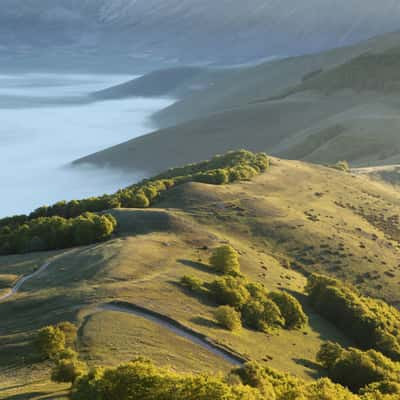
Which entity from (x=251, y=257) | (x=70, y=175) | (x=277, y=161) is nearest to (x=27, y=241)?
(x=251, y=257)

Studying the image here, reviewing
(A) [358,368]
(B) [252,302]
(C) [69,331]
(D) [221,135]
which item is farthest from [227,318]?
(D) [221,135]

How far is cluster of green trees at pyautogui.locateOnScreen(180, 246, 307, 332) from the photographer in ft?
107

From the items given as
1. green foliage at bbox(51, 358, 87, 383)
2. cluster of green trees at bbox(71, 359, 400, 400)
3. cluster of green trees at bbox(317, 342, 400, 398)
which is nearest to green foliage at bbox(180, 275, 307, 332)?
cluster of green trees at bbox(317, 342, 400, 398)

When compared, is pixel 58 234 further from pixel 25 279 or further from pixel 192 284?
pixel 192 284

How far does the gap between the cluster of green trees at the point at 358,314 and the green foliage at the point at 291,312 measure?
339cm

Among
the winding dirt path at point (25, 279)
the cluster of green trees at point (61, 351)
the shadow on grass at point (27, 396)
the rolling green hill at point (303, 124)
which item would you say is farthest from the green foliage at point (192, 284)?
the rolling green hill at point (303, 124)

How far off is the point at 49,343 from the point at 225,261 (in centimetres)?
1585

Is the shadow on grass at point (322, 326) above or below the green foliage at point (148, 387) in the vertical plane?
below

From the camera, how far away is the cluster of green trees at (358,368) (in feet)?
92.3

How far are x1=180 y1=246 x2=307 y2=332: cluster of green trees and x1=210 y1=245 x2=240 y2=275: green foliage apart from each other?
5.66 feet

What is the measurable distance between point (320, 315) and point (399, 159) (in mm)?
64149

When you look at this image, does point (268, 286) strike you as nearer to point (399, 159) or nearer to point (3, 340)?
point (3, 340)

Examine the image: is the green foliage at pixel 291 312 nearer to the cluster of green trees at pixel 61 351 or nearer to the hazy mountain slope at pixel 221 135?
the cluster of green trees at pixel 61 351

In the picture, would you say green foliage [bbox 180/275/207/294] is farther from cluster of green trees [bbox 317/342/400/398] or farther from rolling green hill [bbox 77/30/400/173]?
rolling green hill [bbox 77/30/400/173]
